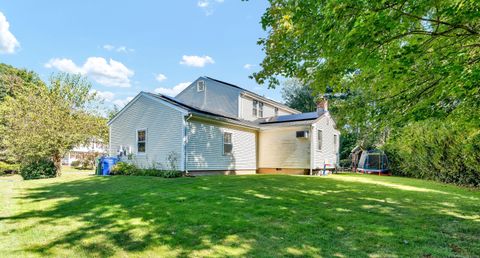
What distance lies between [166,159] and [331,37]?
10327mm

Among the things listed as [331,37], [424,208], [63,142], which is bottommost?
[424,208]

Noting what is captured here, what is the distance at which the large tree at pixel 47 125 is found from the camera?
45.7 feet

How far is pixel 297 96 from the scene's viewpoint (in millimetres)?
36844

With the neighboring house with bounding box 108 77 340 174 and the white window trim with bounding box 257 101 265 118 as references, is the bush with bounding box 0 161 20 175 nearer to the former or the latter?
the neighboring house with bounding box 108 77 340 174

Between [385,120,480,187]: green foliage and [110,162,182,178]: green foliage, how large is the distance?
8.64m

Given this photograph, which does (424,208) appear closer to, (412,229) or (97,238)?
(412,229)

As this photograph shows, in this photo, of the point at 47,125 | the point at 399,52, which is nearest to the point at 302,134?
the point at 399,52

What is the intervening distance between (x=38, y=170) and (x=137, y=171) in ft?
18.9

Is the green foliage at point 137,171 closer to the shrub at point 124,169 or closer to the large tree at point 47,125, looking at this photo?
the shrub at point 124,169

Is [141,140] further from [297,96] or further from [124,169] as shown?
[297,96]

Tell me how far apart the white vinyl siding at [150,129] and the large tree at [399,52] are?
6941 millimetres

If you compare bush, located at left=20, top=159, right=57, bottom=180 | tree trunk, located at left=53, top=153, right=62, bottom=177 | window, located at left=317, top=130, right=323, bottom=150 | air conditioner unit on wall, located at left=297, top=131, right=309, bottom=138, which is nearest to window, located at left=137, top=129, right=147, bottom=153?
tree trunk, located at left=53, top=153, right=62, bottom=177

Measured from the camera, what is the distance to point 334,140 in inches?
778

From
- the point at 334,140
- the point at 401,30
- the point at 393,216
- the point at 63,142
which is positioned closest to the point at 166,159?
the point at 63,142
